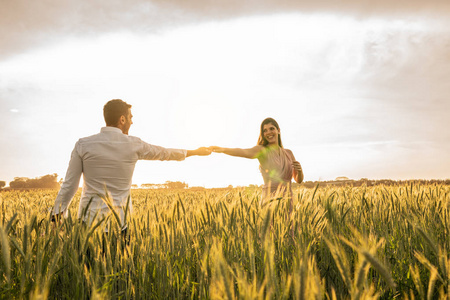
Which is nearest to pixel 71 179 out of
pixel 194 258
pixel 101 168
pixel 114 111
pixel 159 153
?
pixel 101 168

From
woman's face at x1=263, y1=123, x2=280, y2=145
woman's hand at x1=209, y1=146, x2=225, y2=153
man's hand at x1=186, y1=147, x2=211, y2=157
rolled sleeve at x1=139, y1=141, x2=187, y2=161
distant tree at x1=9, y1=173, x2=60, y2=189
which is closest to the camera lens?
rolled sleeve at x1=139, y1=141, x2=187, y2=161

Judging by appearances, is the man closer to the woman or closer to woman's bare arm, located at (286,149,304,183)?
the woman

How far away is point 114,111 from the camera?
3.24 m

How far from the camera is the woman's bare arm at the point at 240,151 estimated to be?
4540 millimetres

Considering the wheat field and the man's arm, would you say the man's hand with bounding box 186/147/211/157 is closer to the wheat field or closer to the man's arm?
the man's arm

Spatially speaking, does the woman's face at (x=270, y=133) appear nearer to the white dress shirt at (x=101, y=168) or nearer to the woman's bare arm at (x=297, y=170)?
the woman's bare arm at (x=297, y=170)

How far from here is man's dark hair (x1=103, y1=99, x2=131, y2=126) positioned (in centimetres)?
323

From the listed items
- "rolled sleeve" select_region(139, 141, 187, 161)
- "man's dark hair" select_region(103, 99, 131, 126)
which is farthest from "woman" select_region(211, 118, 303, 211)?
"man's dark hair" select_region(103, 99, 131, 126)

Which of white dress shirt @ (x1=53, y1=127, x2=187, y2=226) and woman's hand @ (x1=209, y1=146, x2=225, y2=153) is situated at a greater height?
Result: woman's hand @ (x1=209, y1=146, x2=225, y2=153)

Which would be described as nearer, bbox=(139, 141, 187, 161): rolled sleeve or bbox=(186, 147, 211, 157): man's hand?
bbox=(139, 141, 187, 161): rolled sleeve

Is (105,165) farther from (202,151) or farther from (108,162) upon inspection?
(202,151)

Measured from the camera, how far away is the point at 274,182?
4.53m

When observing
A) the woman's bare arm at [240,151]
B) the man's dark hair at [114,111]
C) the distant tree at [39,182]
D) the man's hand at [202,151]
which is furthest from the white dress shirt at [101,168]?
the distant tree at [39,182]

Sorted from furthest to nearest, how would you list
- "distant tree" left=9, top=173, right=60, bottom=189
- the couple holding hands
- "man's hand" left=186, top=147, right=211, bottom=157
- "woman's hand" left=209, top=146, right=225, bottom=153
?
"distant tree" left=9, top=173, right=60, bottom=189 → "woman's hand" left=209, top=146, right=225, bottom=153 → "man's hand" left=186, top=147, right=211, bottom=157 → the couple holding hands
